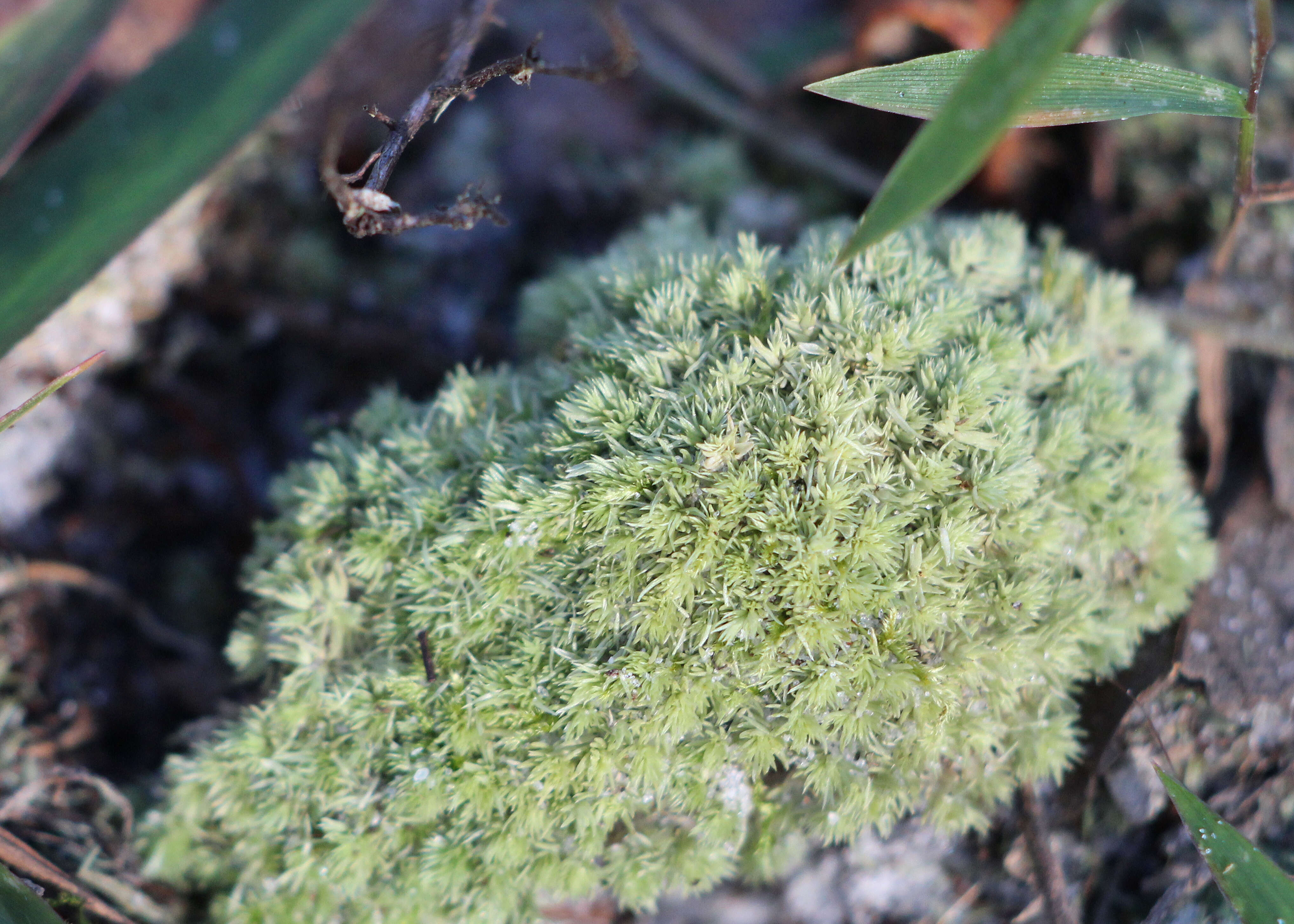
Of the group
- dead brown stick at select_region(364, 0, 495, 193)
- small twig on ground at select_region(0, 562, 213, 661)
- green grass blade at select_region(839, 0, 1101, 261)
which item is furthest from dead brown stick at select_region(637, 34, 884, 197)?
Result: small twig on ground at select_region(0, 562, 213, 661)

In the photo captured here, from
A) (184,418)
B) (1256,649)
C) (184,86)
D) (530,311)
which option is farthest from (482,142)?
(1256,649)

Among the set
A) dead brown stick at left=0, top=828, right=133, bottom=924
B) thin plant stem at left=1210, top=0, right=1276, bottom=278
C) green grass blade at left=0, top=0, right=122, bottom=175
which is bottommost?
dead brown stick at left=0, top=828, right=133, bottom=924

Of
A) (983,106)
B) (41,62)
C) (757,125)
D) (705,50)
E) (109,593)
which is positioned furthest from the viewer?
(705,50)

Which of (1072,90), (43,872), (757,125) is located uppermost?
(757,125)

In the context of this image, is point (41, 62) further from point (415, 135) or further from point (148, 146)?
point (415, 135)

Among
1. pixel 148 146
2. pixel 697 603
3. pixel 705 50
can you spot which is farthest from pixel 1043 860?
pixel 705 50

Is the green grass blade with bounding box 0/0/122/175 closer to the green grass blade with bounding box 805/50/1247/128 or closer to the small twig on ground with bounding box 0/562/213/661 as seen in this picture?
the small twig on ground with bounding box 0/562/213/661

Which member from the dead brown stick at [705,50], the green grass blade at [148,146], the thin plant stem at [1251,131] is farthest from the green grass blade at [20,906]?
the dead brown stick at [705,50]
